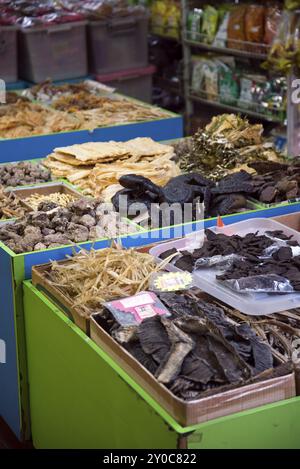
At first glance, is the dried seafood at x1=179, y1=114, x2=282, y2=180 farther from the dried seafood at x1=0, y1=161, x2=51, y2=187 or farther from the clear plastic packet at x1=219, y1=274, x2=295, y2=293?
the clear plastic packet at x1=219, y1=274, x2=295, y2=293

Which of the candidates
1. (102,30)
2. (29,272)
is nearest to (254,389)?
(29,272)

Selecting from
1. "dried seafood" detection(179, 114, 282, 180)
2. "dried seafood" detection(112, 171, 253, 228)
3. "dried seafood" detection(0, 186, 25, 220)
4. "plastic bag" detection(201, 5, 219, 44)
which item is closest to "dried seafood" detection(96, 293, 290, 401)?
"dried seafood" detection(112, 171, 253, 228)

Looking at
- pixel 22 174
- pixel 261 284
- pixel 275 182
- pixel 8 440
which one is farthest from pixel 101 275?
pixel 22 174

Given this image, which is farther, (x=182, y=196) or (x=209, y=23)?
(x=209, y=23)

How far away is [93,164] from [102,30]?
108 inches

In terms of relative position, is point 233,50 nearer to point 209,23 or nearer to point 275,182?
point 209,23

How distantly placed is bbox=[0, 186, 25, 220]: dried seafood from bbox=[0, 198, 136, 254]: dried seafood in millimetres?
98

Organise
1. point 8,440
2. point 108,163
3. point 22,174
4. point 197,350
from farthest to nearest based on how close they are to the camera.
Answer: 1. point 108,163
2. point 22,174
3. point 8,440
4. point 197,350

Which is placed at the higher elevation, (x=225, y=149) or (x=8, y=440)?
(x=225, y=149)

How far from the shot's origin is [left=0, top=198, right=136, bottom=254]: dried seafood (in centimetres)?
287

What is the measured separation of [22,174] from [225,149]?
3.38 ft

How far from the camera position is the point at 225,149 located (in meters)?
3.77

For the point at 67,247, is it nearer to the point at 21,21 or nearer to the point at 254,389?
the point at 254,389

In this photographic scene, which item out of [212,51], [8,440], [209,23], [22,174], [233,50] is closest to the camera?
[8,440]
